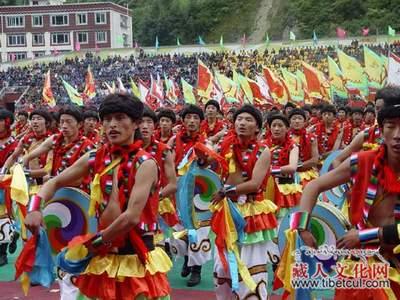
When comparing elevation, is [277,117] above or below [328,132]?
above

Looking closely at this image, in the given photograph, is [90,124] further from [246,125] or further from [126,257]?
[126,257]

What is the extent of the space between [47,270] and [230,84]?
22.2 meters

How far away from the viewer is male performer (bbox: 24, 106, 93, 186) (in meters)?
7.54

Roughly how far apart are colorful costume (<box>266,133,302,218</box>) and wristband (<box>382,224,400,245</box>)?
4281 millimetres

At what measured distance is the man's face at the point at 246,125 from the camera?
6461 mm

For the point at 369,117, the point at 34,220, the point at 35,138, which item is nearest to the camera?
the point at 34,220

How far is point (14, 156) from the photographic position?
28.4 feet

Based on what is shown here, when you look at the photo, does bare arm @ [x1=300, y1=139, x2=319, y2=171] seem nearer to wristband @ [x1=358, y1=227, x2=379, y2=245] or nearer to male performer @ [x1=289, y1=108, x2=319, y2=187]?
male performer @ [x1=289, y1=108, x2=319, y2=187]

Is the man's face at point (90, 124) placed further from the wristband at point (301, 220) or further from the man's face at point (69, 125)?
the wristband at point (301, 220)

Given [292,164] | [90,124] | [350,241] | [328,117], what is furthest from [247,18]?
[350,241]

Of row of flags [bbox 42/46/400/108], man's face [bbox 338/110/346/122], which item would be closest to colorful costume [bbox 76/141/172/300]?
man's face [bbox 338/110/346/122]

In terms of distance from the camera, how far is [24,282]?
4637mm

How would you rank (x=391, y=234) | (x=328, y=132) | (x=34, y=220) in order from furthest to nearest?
(x=328, y=132) → (x=34, y=220) → (x=391, y=234)

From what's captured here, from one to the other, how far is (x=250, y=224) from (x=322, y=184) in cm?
232
